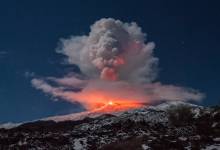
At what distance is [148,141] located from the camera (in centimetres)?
6119

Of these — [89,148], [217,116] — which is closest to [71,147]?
[89,148]

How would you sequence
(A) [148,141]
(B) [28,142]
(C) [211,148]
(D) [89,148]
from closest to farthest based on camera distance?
(C) [211,148], (A) [148,141], (D) [89,148], (B) [28,142]

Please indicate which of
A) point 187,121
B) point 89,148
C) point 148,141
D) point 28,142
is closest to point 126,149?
point 148,141

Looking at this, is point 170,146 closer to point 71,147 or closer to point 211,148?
point 211,148

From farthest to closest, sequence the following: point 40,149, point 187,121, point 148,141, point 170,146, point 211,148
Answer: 1. point 187,121
2. point 40,149
3. point 148,141
4. point 170,146
5. point 211,148

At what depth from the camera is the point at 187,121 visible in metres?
136

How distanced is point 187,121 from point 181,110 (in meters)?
4.18


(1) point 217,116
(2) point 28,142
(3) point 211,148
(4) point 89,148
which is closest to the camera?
(3) point 211,148

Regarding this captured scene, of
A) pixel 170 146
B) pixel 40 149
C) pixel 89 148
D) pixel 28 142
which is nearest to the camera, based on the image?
pixel 170 146

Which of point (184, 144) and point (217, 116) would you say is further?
point (217, 116)

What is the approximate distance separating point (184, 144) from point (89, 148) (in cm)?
2715

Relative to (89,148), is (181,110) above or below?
above

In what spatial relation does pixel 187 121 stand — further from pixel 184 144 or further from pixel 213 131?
pixel 184 144

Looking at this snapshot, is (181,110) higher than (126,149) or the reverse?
higher
